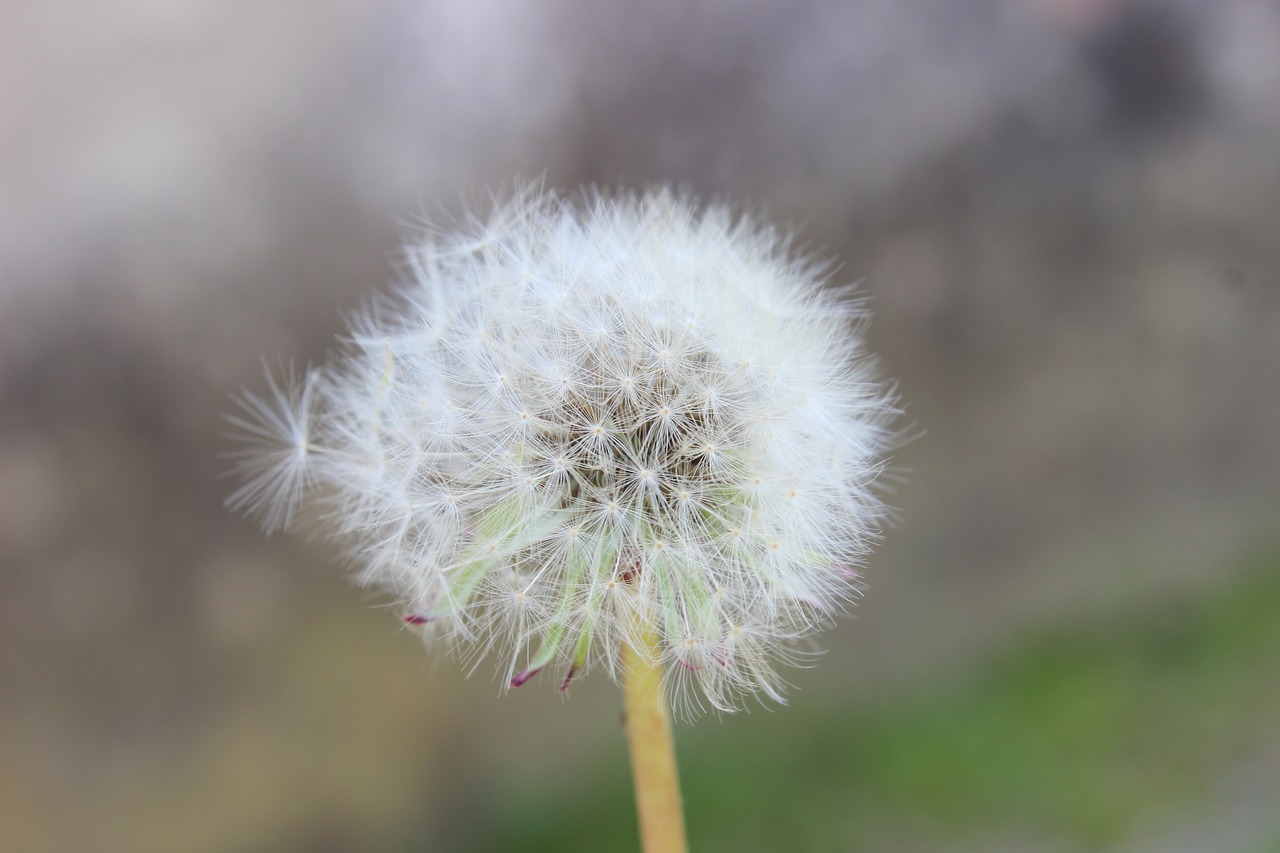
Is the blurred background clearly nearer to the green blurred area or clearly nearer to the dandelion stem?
the green blurred area

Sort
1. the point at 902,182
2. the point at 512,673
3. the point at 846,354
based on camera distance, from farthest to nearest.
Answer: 1. the point at 902,182
2. the point at 846,354
3. the point at 512,673

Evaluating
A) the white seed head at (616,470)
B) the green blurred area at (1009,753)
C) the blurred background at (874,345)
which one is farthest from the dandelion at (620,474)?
the green blurred area at (1009,753)

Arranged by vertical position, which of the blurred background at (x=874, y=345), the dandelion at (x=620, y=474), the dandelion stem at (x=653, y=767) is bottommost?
the dandelion stem at (x=653, y=767)

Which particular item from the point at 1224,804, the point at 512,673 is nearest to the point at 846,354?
the point at 512,673

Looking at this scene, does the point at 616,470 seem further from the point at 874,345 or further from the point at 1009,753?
the point at 1009,753

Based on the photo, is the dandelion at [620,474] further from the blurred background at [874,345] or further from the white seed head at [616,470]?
the blurred background at [874,345]

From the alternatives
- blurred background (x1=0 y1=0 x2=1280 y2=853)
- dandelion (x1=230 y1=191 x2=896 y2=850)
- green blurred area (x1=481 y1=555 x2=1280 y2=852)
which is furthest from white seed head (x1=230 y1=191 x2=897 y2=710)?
green blurred area (x1=481 y1=555 x2=1280 y2=852)

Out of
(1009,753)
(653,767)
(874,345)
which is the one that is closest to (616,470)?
(653,767)

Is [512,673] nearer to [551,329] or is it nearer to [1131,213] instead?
[551,329]
